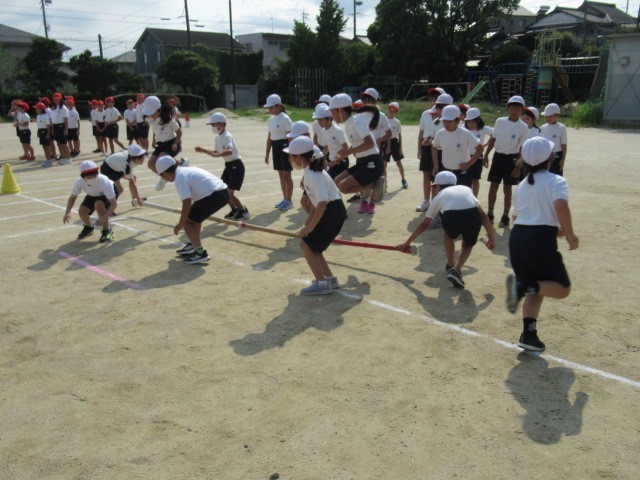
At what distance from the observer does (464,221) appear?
236 inches

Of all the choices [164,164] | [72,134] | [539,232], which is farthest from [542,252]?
[72,134]

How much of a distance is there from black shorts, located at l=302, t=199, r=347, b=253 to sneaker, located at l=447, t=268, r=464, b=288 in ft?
4.48

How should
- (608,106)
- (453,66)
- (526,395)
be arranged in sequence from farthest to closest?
(453,66)
(608,106)
(526,395)

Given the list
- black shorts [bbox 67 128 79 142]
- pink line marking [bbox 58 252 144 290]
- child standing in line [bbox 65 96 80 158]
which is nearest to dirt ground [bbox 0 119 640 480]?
pink line marking [bbox 58 252 144 290]

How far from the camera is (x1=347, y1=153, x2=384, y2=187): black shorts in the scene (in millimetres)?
8328

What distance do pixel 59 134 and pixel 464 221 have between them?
14.7 m

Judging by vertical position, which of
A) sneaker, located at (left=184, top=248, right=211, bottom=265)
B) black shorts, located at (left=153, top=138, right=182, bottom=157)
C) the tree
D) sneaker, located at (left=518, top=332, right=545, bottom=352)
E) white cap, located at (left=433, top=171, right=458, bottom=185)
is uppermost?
the tree

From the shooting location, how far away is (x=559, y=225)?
439 centimetres

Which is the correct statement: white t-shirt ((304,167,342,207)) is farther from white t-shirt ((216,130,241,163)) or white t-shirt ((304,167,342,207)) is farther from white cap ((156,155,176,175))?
white t-shirt ((216,130,241,163))

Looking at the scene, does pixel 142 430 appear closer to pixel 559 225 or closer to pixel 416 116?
pixel 559 225

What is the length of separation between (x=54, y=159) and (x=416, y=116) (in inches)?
827

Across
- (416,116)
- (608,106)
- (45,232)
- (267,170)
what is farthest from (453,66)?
(45,232)

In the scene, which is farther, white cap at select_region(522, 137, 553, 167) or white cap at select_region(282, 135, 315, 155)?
white cap at select_region(282, 135, 315, 155)

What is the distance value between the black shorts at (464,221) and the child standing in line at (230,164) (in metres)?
4.21
